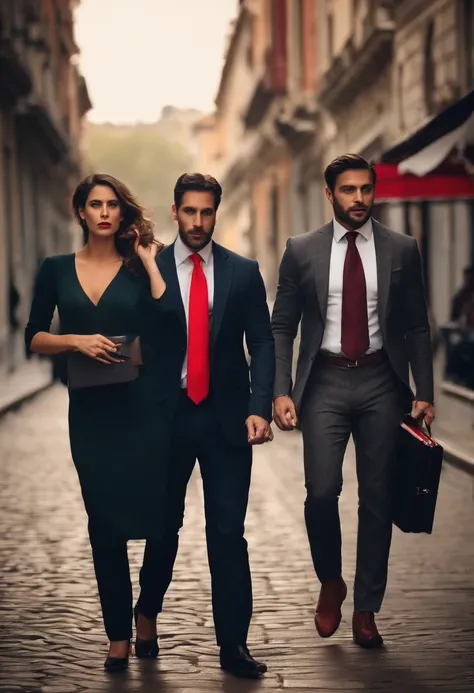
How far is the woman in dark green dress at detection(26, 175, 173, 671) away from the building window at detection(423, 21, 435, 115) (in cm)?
1922

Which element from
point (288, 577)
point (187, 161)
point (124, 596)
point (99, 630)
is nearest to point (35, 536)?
point (288, 577)

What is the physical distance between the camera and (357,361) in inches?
236

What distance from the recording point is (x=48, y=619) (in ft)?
21.7

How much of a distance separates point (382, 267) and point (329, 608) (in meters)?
1.42

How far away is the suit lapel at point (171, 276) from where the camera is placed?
5.56 metres

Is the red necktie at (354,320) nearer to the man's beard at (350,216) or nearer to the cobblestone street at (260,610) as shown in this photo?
the man's beard at (350,216)

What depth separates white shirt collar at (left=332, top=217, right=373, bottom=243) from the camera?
239 inches

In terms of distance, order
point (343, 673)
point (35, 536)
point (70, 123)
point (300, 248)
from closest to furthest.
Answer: point (343, 673)
point (300, 248)
point (35, 536)
point (70, 123)

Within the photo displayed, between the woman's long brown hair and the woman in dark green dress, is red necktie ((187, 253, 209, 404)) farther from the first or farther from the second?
the woman's long brown hair

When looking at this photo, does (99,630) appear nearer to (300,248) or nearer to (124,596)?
(124,596)

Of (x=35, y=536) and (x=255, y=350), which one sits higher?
(x=255, y=350)

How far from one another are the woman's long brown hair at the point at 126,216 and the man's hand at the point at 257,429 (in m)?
0.70

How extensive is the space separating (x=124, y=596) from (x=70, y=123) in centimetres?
5388

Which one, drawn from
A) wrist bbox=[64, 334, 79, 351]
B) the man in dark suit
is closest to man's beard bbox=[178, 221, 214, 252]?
the man in dark suit
